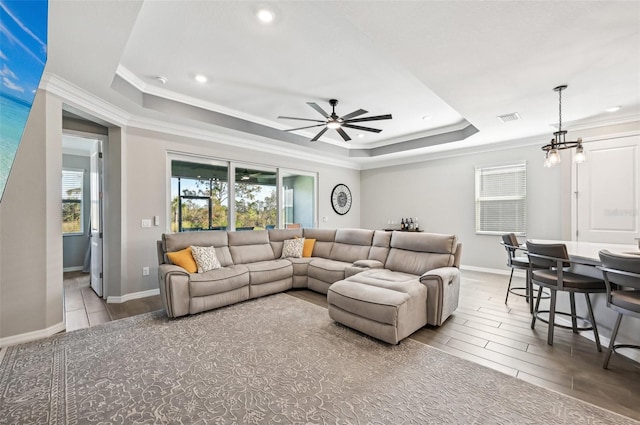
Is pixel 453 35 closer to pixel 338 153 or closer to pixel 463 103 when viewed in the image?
pixel 463 103

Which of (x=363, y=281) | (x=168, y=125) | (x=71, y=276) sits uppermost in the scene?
(x=168, y=125)

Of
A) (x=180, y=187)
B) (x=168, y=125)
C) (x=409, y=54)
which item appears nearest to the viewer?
(x=409, y=54)

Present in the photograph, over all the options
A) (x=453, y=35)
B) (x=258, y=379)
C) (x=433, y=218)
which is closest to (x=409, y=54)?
(x=453, y=35)

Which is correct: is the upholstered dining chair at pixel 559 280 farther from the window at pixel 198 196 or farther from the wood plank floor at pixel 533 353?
the window at pixel 198 196

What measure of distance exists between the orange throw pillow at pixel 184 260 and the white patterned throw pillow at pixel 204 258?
0.17 feet

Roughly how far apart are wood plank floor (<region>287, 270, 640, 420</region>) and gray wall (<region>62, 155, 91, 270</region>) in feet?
23.7

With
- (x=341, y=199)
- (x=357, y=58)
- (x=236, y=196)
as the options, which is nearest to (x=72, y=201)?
(x=236, y=196)

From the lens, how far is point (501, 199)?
5.58 m

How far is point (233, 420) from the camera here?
67.5 inches

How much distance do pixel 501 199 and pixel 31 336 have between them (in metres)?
7.35

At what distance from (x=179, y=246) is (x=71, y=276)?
3558mm

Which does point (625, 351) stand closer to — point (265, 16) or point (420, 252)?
point (420, 252)

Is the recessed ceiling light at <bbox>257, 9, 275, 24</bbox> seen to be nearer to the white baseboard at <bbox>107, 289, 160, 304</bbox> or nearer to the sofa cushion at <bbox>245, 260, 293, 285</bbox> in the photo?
the sofa cushion at <bbox>245, 260, 293, 285</bbox>

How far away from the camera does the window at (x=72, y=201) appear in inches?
241
